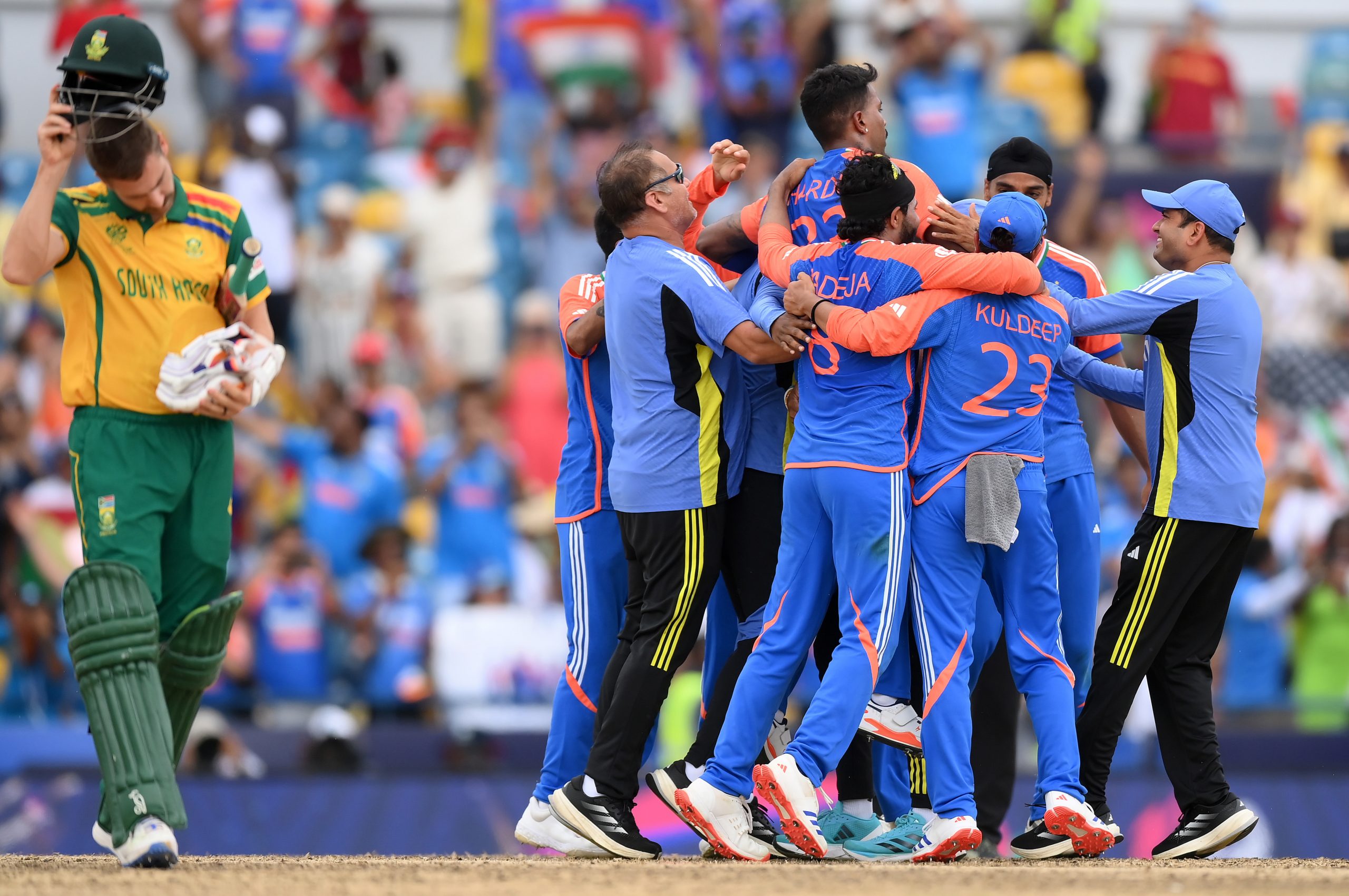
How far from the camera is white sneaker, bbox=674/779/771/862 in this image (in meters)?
6.62

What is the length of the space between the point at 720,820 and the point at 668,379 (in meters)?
1.66

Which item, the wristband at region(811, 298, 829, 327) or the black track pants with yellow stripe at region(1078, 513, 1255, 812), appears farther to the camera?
the black track pants with yellow stripe at region(1078, 513, 1255, 812)

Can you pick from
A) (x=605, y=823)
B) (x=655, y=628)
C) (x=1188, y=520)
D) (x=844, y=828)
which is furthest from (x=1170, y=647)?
(x=605, y=823)

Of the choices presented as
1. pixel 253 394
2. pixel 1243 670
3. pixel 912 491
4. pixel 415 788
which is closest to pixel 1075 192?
pixel 1243 670

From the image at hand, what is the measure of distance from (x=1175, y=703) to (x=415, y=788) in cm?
489

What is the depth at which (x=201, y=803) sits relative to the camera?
34.1ft

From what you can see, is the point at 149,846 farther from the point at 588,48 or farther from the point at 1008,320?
the point at 588,48

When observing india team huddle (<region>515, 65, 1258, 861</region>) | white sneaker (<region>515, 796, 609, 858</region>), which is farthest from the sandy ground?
india team huddle (<region>515, 65, 1258, 861</region>)

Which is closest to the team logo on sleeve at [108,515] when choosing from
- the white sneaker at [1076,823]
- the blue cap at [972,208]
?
the blue cap at [972,208]

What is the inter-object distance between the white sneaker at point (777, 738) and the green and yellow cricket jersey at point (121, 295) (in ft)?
8.90

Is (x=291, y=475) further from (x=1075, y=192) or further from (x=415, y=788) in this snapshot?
(x=1075, y=192)

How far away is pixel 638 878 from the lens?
19.0 feet

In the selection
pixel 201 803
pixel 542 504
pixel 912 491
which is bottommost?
pixel 201 803

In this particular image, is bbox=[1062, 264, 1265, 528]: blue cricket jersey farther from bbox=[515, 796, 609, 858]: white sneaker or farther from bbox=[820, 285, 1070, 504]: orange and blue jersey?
bbox=[515, 796, 609, 858]: white sneaker
